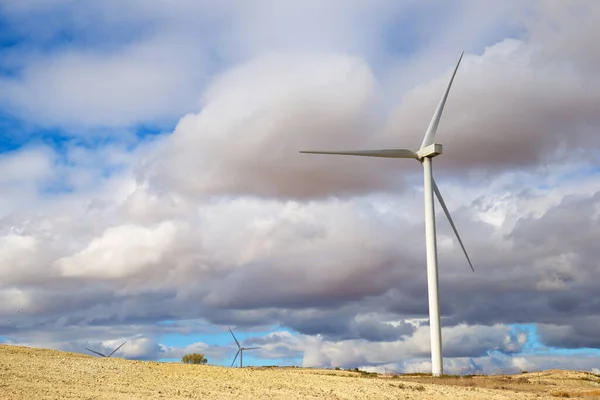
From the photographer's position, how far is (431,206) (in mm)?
65375

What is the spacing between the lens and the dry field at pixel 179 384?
36312mm

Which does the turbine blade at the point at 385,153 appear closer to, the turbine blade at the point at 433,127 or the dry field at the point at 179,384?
the turbine blade at the point at 433,127

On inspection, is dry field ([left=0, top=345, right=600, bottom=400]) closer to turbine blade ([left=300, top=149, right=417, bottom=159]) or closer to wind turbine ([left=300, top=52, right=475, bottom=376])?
wind turbine ([left=300, top=52, right=475, bottom=376])

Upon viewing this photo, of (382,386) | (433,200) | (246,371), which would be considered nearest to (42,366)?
(246,371)

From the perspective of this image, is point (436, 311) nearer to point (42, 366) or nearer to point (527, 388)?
point (527, 388)

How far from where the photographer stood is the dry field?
36312 mm

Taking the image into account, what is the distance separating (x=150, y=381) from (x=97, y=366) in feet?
17.4

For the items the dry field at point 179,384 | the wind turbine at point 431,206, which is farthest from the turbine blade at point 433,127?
the dry field at point 179,384

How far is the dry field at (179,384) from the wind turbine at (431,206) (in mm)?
9379

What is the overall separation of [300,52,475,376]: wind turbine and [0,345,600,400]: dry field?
9.38 m

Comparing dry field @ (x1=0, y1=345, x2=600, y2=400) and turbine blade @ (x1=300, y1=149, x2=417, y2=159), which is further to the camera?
turbine blade @ (x1=300, y1=149, x2=417, y2=159)

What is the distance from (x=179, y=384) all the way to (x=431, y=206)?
33102 millimetres

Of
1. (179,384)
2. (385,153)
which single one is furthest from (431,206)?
(179,384)

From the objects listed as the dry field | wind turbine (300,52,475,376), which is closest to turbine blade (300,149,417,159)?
wind turbine (300,52,475,376)
